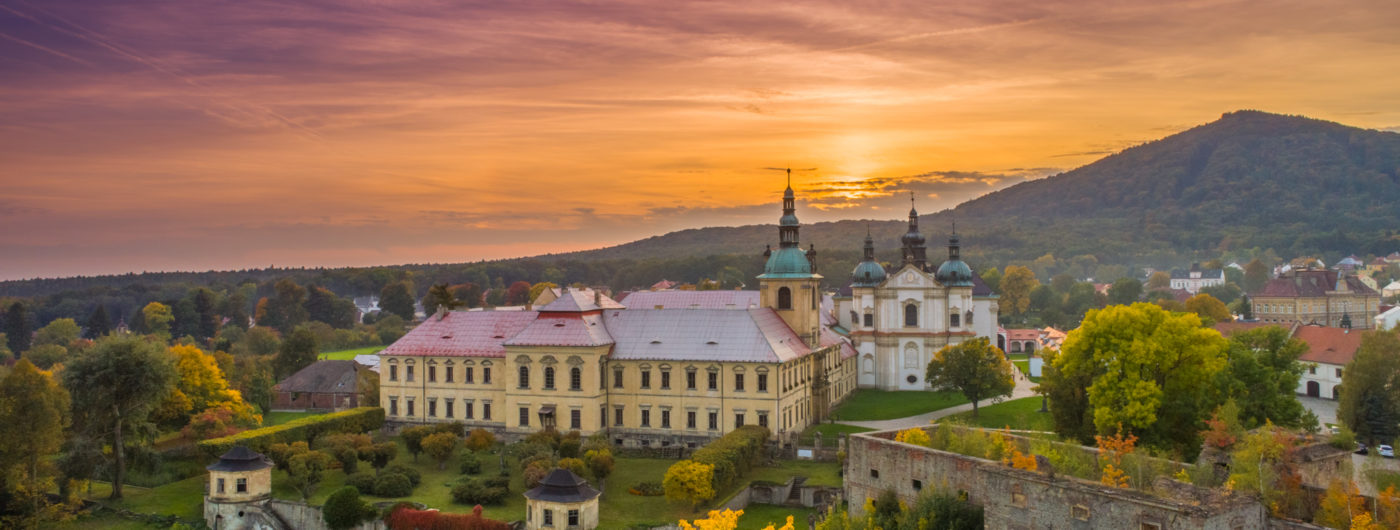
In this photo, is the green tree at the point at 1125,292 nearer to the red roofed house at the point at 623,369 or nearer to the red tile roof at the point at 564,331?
the red roofed house at the point at 623,369

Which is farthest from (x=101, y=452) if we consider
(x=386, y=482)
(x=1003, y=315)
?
(x=1003, y=315)

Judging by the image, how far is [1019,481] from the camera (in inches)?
1102

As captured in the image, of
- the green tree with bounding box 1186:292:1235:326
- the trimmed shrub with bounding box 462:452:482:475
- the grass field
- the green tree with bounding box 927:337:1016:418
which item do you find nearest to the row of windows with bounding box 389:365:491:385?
the grass field

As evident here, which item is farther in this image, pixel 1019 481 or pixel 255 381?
pixel 255 381

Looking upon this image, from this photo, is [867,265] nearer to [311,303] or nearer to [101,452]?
[101,452]

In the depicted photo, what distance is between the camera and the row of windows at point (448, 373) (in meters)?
57.4

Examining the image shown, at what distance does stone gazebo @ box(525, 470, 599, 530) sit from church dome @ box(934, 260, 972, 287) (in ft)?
132

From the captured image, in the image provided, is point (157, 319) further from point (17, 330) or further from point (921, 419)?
point (921, 419)

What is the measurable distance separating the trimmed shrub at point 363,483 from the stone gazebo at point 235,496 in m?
3.45

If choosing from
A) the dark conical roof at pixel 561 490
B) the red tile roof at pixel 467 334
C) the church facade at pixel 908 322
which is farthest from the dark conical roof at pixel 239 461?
the church facade at pixel 908 322

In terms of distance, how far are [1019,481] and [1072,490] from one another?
62.5 inches

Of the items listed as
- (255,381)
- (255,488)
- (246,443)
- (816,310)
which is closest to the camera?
(255,488)

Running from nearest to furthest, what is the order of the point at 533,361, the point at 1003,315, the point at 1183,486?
the point at 1183,486, the point at 533,361, the point at 1003,315

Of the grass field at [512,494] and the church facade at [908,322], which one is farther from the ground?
the church facade at [908,322]
